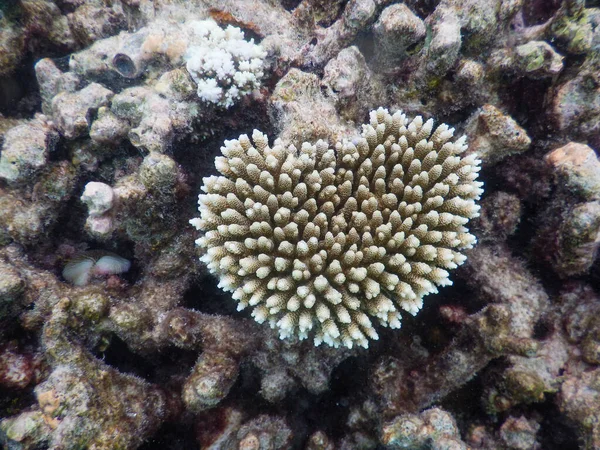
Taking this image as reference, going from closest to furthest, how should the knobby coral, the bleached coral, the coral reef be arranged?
the knobby coral, the coral reef, the bleached coral

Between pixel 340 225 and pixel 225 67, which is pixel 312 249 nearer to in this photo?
pixel 340 225

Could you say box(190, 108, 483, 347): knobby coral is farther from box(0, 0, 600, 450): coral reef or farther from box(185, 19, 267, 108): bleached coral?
box(185, 19, 267, 108): bleached coral

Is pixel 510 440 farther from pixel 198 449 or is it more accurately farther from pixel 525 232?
pixel 198 449

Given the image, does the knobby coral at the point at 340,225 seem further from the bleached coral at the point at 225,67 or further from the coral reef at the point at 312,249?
the bleached coral at the point at 225,67

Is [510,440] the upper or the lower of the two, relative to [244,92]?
lower

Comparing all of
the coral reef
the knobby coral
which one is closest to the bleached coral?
the coral reef

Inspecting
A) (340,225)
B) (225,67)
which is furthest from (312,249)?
(225,67)

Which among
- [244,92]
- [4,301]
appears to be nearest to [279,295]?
[244,92]

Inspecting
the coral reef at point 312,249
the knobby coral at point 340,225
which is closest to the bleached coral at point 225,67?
the coral reef at point 312,249
